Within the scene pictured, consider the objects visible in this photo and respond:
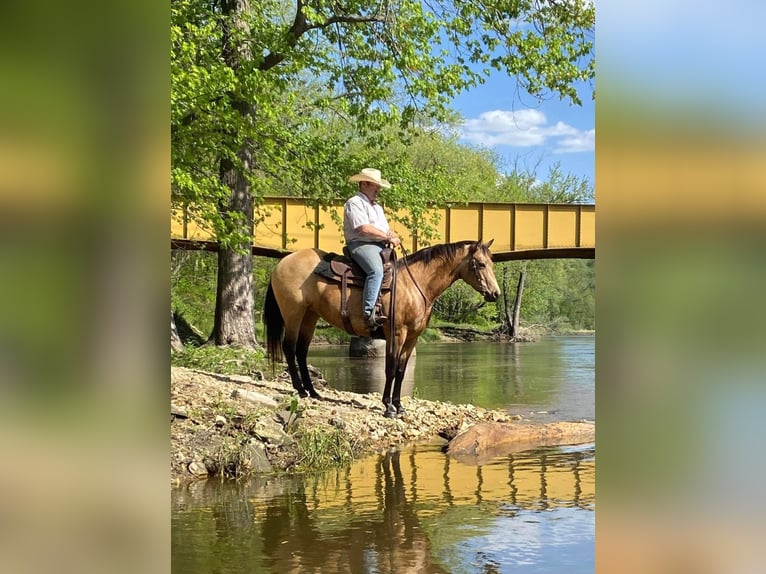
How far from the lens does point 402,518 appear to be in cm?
490

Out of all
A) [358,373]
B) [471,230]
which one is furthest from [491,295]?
[358,373]

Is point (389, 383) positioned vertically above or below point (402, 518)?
above

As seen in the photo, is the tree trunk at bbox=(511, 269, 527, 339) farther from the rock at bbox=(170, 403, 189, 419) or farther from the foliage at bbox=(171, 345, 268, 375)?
the rock at bbox=(170, 403, 189, 419)

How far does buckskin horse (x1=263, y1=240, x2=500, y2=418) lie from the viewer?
8.20 metres

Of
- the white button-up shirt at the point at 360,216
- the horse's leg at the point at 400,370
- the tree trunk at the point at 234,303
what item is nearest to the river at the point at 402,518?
the horse's leg at the point at 400,370

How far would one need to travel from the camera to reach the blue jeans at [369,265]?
801 cm

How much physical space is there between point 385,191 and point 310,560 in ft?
27.1

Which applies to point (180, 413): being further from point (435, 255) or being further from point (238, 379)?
point (435, 255)

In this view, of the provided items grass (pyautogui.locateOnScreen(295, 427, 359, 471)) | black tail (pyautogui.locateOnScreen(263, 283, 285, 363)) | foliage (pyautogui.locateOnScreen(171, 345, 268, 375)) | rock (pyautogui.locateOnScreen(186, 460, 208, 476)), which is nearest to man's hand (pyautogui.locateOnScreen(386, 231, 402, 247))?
black tail (pyautogui.locateOnScreen(263, 283, 285, 363))

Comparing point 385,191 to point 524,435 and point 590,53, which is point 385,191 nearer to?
point 590,53

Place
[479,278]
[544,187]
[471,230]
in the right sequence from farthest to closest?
1. [544,187]
2. [471,230]
3. [479,278]

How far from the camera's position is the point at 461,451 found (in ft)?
23.6

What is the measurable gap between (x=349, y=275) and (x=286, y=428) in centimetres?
185

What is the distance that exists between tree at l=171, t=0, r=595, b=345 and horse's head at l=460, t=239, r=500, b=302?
3480mm
